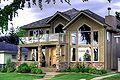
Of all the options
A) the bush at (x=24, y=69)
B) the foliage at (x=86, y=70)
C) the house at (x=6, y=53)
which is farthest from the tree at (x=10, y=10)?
the house at (x=6, y=53)

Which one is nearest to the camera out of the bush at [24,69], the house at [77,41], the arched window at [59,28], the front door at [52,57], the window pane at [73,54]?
the bush at [24,69]

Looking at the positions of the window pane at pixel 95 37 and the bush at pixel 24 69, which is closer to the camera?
the bush at pixel 24 69

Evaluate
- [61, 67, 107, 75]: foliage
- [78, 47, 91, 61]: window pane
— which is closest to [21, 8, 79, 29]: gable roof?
[78, 47, 91, 61]: window pane

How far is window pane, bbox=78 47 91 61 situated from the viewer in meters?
36.5

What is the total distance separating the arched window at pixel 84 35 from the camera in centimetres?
3681

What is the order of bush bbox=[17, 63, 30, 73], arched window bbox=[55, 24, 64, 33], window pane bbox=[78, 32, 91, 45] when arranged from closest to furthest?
1. bush bbox=[17, 63, 30, 73]
2. window pane bbox=[78, 32, 91, 45]
3. arched window bbox=[55, 24, 64, 33]

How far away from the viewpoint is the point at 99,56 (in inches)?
1411

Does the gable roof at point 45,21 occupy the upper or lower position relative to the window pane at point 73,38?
upper

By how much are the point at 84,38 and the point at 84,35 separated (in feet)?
1.18

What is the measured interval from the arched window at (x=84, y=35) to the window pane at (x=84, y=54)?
2.63 feet

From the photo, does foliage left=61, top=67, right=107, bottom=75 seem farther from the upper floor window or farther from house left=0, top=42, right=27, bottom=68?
house left=0, top=42, right=27, bottom=68

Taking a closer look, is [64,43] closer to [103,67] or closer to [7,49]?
[103,67]

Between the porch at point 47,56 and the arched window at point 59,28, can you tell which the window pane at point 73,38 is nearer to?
the porch at point 47,56

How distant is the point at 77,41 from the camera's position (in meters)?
37.6
